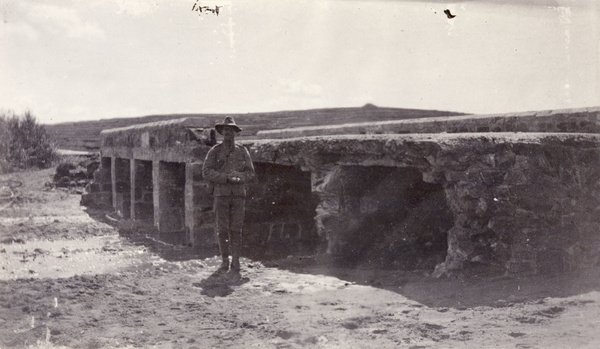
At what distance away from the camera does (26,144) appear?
21328 mm

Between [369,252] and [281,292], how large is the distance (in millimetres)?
1699

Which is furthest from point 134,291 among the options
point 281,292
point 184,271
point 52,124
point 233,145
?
point 52,124

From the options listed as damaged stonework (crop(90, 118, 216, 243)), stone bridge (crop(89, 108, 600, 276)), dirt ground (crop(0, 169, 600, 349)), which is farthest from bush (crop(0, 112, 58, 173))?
dirt ground (crop(0, 169, 600, 349))

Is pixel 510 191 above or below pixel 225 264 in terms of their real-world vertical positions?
above

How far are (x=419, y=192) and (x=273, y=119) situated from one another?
1285 centimetres

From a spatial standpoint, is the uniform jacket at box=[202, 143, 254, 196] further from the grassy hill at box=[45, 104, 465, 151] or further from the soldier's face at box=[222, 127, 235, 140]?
the grassy hill at box=[45, 104, 465, 151]

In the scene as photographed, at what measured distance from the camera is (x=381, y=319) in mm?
4953

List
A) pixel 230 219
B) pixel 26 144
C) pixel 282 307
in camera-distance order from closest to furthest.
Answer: pixel 282 307 → pixel 230 219 → pixel 26 144

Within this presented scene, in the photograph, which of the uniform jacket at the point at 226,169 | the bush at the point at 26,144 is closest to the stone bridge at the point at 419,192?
the uniform jacket at the point at 226,169

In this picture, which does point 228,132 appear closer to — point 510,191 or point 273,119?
point 510,191

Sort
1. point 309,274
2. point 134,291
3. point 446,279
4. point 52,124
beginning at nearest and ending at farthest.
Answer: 1. point 446,279
2. point 134,291
3. point 309,274
4. point 52,124

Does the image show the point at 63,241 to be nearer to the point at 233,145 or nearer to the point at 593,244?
the point at 233,145

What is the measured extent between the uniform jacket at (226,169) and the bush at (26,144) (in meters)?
15.7

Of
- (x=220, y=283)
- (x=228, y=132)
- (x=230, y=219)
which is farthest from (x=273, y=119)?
(x=220, y=283)
